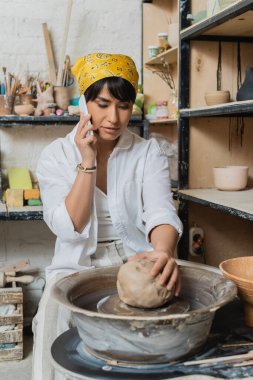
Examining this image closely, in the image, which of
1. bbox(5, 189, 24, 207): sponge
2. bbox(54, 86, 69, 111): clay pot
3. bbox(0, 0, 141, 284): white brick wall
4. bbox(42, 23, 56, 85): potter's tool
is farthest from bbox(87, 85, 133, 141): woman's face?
bbox(0, 0, 141, 284): white brick wall

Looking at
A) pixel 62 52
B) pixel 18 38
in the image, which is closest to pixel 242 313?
pixel 62 52

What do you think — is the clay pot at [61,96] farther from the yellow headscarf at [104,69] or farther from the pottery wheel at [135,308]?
A: the pottery wheel at [135,308]

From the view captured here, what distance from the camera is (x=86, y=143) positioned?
68.8 inches

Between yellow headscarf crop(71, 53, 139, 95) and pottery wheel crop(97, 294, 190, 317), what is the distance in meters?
0.87

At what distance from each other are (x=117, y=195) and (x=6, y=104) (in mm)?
1354

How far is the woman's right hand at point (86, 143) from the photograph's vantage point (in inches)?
68.7

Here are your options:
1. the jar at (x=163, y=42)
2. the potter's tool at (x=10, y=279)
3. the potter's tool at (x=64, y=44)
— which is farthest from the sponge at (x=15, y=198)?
the jar at (x=163, y=42)

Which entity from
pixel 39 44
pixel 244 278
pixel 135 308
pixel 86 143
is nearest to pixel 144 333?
pixel 135 308

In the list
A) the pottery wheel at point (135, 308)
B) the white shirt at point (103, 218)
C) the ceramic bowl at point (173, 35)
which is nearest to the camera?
the pottery wheel at point (135, 308)

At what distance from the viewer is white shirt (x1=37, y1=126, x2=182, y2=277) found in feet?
5.87

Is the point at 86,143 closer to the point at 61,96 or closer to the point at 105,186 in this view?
the point at 105,186

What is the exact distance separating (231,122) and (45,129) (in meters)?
1.24

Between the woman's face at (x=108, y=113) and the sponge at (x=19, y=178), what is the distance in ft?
4.31

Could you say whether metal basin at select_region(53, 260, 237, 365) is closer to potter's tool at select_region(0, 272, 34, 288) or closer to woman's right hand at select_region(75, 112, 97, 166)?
woman's right hand at select_region(75, 112, 97, 166)
